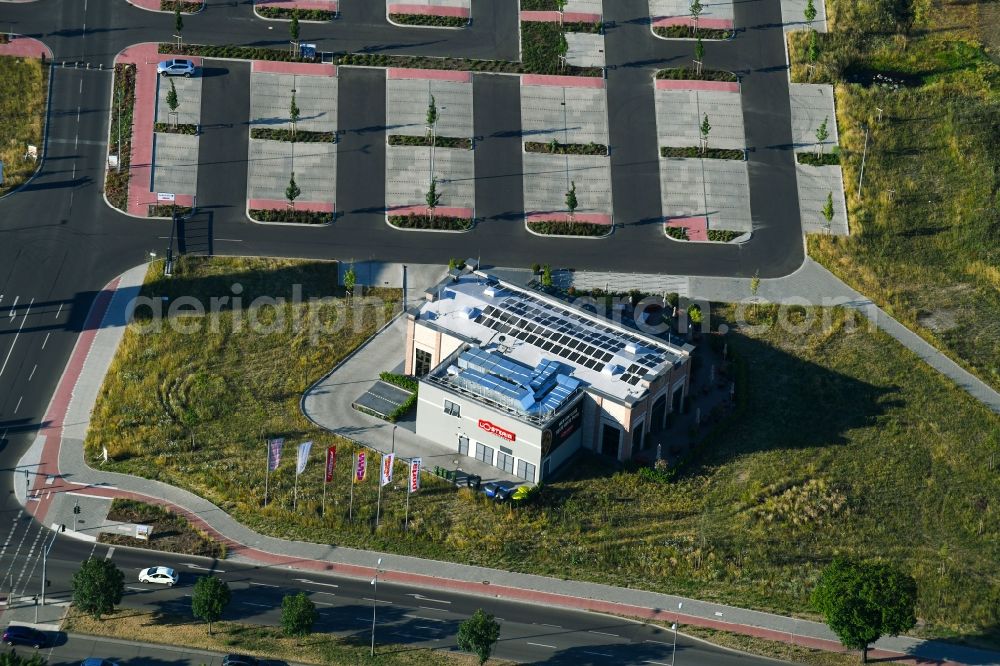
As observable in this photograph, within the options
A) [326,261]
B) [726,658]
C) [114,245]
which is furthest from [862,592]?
[114,245]

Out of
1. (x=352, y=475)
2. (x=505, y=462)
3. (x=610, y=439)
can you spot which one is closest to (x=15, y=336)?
(x=352, y=475)

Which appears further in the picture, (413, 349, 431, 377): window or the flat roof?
(413, 349, 431, 377): window

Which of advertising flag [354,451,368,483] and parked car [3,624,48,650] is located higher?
advertising flag [354,451,368,483]

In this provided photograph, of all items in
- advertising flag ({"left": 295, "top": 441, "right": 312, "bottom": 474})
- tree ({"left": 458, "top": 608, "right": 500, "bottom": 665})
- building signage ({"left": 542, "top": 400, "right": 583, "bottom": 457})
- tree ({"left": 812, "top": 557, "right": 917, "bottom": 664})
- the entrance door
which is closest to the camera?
tree ({"left": 458, "top": 608, "right": 500, "bottom": 665})

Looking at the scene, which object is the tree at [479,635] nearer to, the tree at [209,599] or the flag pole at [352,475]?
the tree at [209,599]

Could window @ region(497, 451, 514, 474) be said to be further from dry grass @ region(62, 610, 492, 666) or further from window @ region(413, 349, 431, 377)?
dry grass @ region(62, 610, 492, 666)

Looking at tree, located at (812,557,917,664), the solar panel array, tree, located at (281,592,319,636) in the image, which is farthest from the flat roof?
tree, located at (281,592,319,636)

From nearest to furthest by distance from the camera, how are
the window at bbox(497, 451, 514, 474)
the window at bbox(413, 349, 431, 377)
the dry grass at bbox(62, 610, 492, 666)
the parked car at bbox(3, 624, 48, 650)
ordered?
the parked car at bbox(3, 624, 48, 650) < the dry grass at bbox(62, 610, 492, 666) < the window at bbox(497, 451, 514, 474) < the window at bbox(413, 349, 431, 377)

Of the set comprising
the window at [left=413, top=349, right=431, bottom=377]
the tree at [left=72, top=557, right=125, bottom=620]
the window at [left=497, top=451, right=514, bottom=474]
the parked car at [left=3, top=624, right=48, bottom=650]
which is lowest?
the parked car at [left=3, top=624, right=48, bottom=650]

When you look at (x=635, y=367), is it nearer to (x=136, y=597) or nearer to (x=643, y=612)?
(x=643, y=612)
